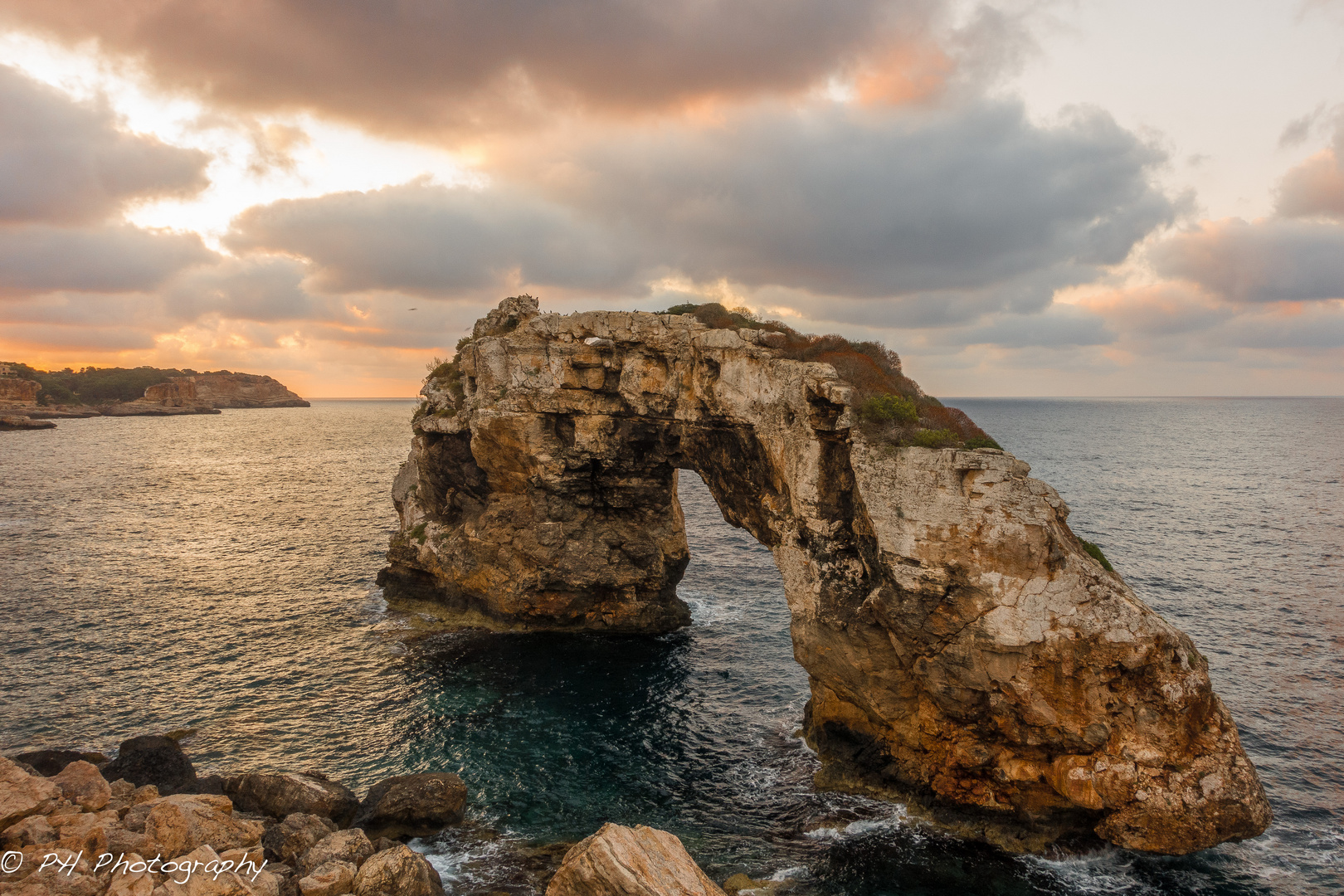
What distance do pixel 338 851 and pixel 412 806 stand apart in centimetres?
392

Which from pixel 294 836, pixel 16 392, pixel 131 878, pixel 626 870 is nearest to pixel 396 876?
pixel 294 836

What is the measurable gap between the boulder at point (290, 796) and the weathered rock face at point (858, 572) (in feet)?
54.4

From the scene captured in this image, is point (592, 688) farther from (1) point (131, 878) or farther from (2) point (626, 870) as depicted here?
(1) point (131, 878)

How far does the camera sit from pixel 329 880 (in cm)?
1752

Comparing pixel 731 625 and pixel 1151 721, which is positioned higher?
pixel 1151 721

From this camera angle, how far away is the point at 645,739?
93.6 feet

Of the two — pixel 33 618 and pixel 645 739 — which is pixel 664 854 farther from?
pixel 33 618

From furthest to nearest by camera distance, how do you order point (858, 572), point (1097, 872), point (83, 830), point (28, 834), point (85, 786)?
point (858, 572) → point (1097, 872) → point (85, 786) → point (83, 830) → point (28, 834)

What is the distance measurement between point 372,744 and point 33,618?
2908 centimetres

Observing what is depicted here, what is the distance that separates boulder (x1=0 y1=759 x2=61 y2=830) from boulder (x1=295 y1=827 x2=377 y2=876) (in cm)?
672

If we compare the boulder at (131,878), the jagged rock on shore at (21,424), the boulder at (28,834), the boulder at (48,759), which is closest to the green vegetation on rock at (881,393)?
the boulder at (131,878)

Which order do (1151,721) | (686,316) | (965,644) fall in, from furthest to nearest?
(686,316) < (965,644) < (1151,721)

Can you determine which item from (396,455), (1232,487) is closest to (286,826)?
(1232,487)

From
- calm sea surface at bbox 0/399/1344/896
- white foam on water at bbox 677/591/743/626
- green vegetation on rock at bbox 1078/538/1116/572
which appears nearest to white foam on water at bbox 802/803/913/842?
calm sea surface at bbox 0/399/1344/896
